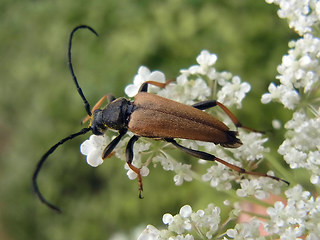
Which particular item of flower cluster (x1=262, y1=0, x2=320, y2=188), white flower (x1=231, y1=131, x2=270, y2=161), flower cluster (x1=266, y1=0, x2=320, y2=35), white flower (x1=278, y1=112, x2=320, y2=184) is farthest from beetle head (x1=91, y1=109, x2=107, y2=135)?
flower cluster (x1=266, y1=0, x2=320, y2=35)

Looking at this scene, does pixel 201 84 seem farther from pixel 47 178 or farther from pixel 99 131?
pixel 47 178

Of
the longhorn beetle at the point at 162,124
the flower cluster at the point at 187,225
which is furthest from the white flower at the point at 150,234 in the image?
the longhorn beetle at the point at 162,124

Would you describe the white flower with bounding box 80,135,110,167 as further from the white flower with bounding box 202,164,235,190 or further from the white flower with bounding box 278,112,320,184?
the white flower with bounding box 278,112,320,184

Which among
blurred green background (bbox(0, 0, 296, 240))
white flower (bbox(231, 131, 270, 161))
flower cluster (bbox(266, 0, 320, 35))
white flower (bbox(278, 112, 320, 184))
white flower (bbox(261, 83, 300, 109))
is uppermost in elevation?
flower cluster (bbox(266, 0, 320, 35))

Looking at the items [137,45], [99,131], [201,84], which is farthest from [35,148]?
[201,84]

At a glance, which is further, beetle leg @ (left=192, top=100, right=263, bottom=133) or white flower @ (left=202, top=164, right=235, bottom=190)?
beetle leg @ (left=192, top=100, right=263, bottom=133)

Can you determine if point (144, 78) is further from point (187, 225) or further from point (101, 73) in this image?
point (101, 73)

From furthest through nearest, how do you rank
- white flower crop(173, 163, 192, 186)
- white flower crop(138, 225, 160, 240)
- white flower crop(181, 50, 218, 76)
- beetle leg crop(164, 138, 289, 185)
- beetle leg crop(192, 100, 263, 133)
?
white flower crop(181, 50, 218, 76) < beetle leg crop(192, 100, 263, 133) < white flower crop(173, 163, 192, 186) < beetle leg crop(164, 138, 289, 185) < white flower crop(138, 225, 160, 240)
